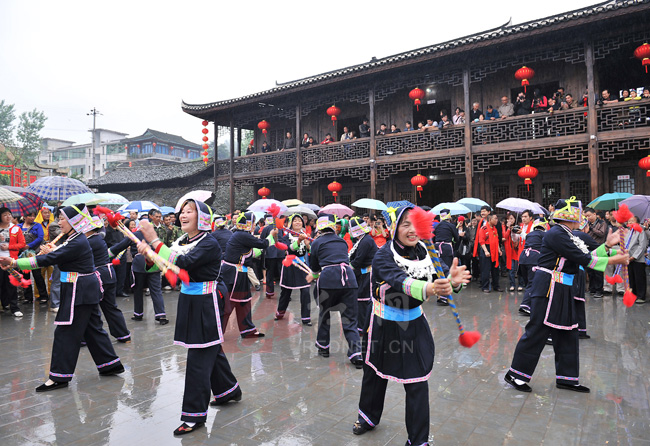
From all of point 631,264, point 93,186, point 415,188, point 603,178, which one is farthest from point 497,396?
point 93,186

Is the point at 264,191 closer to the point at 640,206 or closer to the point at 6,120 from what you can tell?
the point at 640,206

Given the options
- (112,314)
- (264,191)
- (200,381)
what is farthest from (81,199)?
(264,191)

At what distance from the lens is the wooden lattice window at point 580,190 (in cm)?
1196

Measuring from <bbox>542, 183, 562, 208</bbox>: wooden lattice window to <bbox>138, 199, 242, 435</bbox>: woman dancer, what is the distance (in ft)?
38.2

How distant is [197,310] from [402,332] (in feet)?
5.40

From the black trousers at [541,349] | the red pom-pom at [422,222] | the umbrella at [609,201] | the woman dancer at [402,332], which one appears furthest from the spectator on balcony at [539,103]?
the red pom-pom at [422,222]

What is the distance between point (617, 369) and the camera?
4.57 meters

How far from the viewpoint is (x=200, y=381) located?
10.9ft

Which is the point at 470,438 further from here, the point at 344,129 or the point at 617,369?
the point at 344,129

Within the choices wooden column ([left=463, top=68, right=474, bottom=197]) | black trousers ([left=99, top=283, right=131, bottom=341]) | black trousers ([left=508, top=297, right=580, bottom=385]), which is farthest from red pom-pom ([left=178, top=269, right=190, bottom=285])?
wooden column ([left=463, top=68, right=474, bottom=197])

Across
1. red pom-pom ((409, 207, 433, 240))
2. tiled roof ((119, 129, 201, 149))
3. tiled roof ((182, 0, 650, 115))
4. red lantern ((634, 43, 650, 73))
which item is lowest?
red pom-pom ((409, 207, 433, 240))

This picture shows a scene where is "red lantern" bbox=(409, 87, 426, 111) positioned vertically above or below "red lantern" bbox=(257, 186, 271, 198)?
above

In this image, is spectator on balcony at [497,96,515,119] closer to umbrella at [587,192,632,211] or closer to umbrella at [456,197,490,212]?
umbrella at [456,197,490,212]

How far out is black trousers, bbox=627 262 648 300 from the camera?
27.1ft
